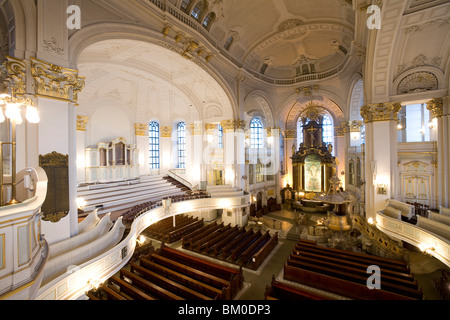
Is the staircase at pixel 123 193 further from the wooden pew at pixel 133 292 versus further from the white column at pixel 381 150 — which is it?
the white column at pixel 381 150

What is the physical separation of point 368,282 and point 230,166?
416 inches

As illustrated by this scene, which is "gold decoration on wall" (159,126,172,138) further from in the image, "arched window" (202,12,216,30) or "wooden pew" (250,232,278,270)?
"wooden pew" (250,232,278,270)

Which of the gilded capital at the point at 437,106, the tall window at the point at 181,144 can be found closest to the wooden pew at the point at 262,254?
the gilded capital at the point at 437,106

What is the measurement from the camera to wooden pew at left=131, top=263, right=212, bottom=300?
711cm

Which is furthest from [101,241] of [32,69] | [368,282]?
[368,282]

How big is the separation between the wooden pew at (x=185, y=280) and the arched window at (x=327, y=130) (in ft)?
60.6

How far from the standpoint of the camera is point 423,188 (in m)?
11.1

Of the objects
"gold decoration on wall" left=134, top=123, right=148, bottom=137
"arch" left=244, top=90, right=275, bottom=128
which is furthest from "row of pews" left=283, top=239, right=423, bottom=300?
"gold decoration on wall" left=134, top=123, right=148, bottom=137

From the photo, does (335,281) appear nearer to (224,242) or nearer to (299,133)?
(224,242)

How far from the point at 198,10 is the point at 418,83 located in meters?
12.5

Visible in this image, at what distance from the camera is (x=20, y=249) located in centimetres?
321

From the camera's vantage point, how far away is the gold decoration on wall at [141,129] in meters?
18.1
